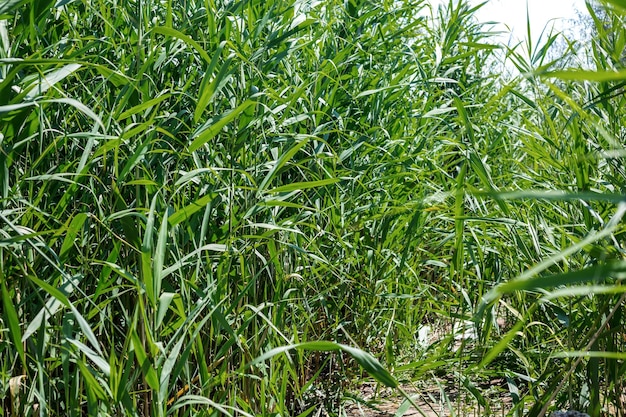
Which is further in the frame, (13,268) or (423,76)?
(423,76)

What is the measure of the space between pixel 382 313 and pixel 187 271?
3.29ft

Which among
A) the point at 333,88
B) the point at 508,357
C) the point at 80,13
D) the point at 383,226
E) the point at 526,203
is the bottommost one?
the point at 508,357

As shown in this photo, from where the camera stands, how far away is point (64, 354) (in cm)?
148

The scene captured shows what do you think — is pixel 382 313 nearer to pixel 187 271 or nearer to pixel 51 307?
pixel 187 271

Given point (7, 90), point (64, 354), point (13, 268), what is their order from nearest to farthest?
1. point (7, 90)
2. point (64, 354)
3. point (13, 268)

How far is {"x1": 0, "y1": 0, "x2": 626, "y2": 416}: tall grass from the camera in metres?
1.53

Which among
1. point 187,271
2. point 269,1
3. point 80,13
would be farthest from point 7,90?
point 269,1

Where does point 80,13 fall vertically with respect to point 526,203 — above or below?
above

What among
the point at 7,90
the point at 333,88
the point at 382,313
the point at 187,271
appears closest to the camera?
the point at 7,90

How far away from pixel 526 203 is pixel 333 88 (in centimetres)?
72

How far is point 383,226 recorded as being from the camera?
8.35ft

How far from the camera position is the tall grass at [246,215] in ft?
5.01

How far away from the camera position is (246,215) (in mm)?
1762

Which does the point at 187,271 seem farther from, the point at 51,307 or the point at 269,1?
the point at 269,1
